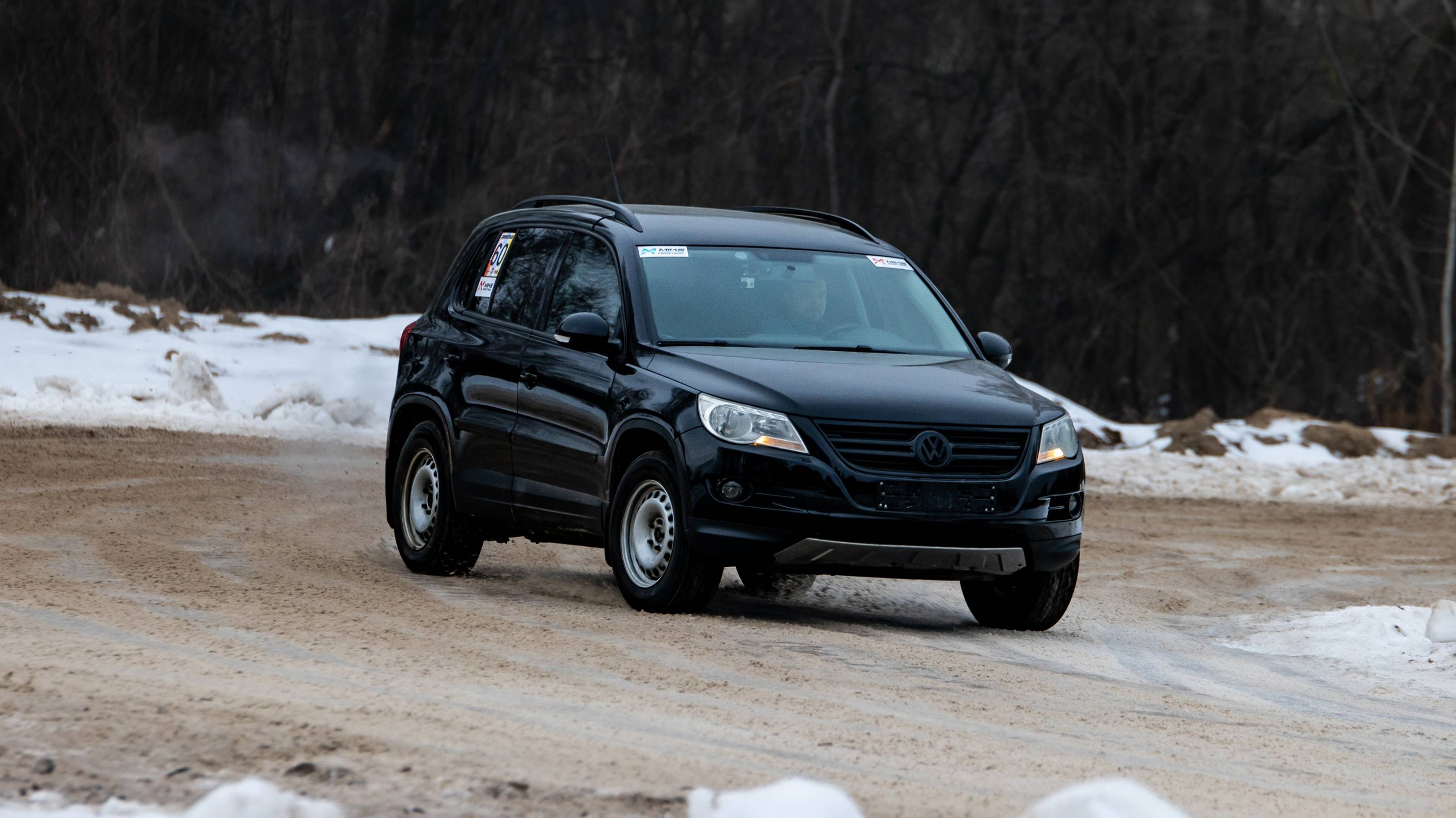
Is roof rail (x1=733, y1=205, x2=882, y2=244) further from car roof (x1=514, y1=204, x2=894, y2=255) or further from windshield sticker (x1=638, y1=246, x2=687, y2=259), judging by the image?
windshield sticker (x1=638, y1=246, x2=687, y2=259)

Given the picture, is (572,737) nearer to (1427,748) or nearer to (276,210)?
(1427,748)

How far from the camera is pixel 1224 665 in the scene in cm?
862

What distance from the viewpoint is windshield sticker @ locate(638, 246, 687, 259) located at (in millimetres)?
9250

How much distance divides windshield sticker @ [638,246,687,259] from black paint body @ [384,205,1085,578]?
5 centimetres

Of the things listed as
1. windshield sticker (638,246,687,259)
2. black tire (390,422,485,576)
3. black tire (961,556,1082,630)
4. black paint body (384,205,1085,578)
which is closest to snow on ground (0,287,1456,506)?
black tire (390,422,485,576)

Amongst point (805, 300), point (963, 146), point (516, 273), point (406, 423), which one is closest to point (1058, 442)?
point (805, 300)

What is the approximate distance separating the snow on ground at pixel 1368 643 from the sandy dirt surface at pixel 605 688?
203 millimetres

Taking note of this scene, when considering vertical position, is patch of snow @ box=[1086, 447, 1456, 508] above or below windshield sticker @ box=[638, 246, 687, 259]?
below

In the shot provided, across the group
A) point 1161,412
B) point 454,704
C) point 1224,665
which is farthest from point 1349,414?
point 454,704

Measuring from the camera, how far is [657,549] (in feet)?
27.8

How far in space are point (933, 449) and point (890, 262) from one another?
1.90m

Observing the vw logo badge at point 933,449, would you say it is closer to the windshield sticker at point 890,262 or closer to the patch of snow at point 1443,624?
the windshield sticker at point 890,262

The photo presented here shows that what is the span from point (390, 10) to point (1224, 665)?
26.7m

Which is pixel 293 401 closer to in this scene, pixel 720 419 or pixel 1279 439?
pixel 1279 439
